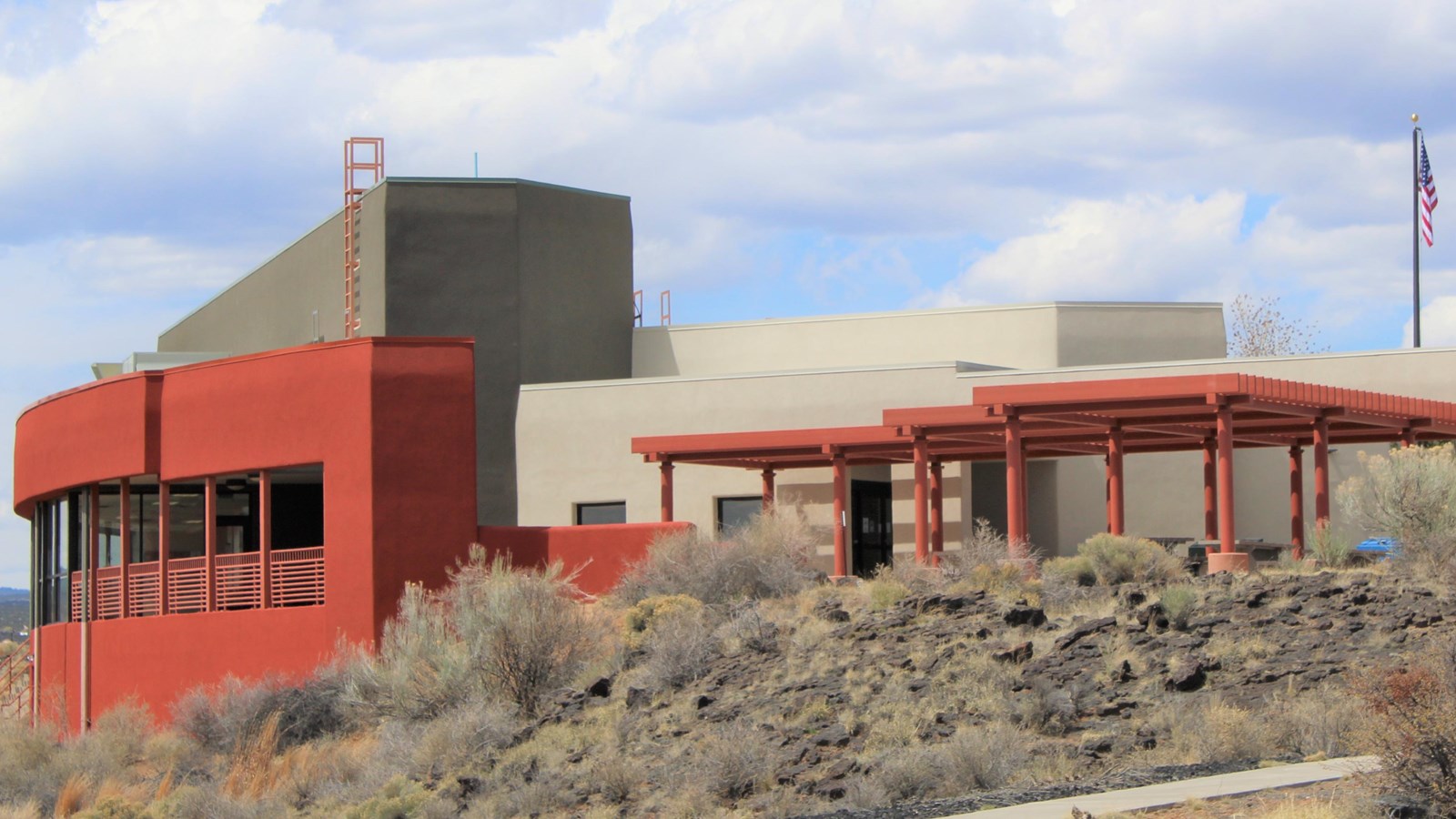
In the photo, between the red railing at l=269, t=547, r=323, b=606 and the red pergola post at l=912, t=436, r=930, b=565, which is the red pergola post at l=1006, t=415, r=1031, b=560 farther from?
the red railing at l=269, t=547, r=323, b=606

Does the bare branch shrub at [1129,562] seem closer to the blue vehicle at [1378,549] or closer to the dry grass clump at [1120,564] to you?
the dry grass clump at [1120,564]

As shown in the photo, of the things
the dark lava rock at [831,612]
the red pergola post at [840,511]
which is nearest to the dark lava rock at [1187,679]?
the dark lava rock at [831,612]

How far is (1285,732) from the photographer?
15.6m

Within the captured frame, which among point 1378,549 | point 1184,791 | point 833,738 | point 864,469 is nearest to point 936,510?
point 864,469

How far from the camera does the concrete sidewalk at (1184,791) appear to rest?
12023 mm

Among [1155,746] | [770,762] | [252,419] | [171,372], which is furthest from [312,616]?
[1155,746]

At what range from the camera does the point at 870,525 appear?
3584cm

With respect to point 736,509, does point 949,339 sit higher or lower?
higher

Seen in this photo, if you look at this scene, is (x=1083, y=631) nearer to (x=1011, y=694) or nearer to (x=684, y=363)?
(x=1011, y=694)

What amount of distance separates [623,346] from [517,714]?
2064cm

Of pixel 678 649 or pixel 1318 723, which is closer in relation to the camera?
pixel 1318 723

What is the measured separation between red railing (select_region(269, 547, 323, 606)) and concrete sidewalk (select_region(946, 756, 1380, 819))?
1536cm

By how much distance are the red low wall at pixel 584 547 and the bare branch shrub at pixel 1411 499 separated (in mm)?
10444

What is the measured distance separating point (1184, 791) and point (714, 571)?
13110 mm
